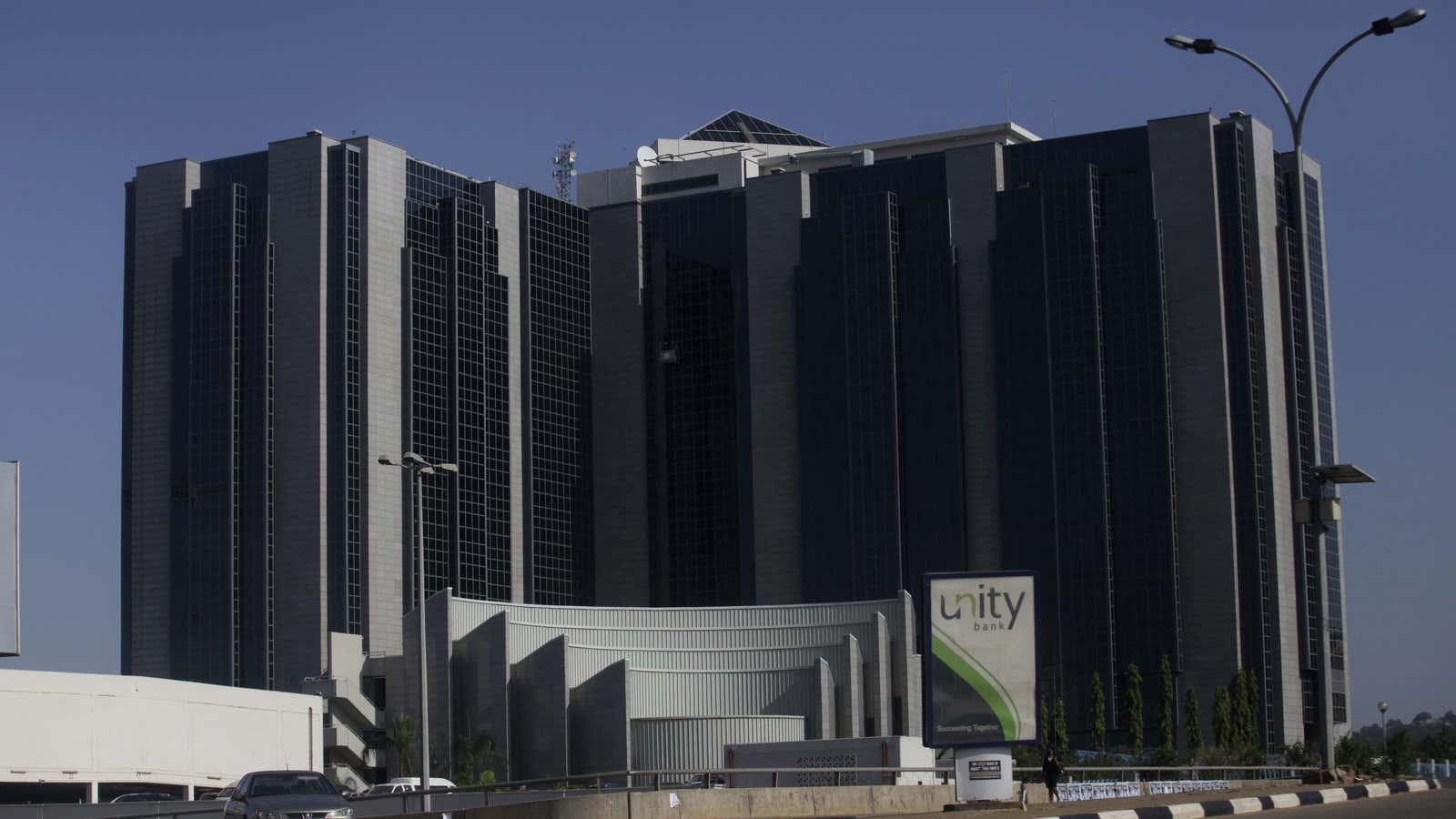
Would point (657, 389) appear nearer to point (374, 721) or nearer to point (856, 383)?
point (856, 383)

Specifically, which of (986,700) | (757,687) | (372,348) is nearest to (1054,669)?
(757,687)

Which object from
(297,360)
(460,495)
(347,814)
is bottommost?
(347,814)

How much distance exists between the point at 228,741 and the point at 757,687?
29.4m

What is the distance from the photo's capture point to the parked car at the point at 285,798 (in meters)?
41.7

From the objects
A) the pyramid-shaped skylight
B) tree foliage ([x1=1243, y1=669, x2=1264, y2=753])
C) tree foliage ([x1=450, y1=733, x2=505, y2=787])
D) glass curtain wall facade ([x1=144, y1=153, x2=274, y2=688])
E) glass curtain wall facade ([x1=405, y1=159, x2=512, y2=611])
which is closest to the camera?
tree foliage ([x1=450, y1=733, x2=505, y2=787])

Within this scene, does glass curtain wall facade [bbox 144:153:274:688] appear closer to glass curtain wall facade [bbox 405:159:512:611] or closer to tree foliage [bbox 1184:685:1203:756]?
glass curtain wall facade [bbox 405:159:512:611]

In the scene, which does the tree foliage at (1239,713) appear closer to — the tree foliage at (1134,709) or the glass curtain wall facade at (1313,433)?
the tree foliage at (1134,709)

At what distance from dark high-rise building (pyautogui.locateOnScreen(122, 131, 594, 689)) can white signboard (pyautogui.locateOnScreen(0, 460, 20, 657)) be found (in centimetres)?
4420

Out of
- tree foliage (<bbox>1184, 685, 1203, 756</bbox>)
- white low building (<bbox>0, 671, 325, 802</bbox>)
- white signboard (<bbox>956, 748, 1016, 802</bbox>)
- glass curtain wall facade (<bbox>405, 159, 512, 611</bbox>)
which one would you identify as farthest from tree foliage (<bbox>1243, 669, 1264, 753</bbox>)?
white signboard (<bbox>956, 748, 1016, 802</bbox>)

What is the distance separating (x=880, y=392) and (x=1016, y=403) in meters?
8.94

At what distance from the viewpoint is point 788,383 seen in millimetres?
135125

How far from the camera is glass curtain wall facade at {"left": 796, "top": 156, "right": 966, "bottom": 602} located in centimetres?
12875

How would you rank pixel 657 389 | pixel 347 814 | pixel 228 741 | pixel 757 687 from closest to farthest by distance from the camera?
pixel 347 814 → pixel 228 741 → pixel 757 687 → pixel 657 389

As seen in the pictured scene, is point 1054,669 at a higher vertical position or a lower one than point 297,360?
lower
